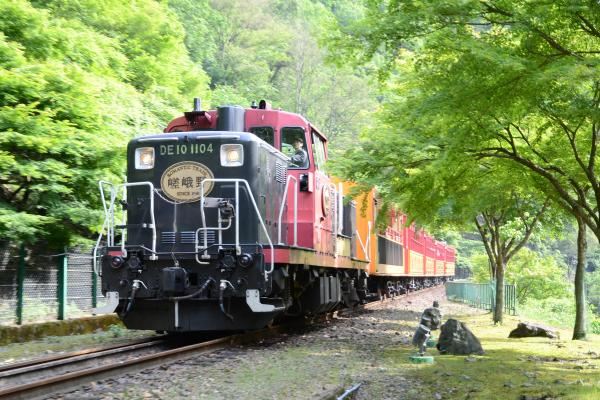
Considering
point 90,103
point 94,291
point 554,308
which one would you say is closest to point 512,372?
point 90,103

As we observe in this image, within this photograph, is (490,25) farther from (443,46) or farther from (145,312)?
(145,312)

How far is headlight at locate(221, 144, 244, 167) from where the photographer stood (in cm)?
984

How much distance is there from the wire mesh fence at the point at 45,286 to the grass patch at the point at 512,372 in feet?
23.5

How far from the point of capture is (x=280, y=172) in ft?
36.8

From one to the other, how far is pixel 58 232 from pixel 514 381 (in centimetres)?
935

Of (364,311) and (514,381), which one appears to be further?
(364,311)

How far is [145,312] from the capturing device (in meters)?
9.70

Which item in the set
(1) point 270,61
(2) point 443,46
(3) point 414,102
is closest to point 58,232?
(3) point 414,102

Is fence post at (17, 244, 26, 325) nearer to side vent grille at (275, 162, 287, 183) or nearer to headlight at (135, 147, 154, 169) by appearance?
headlight at (135, 147, 154, 169)

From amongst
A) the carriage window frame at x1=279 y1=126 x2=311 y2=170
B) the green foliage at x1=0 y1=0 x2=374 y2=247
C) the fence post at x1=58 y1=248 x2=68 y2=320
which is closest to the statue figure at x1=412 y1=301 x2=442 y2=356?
the carriage window frame at x1=279 y1=126 x2=311 y2=170

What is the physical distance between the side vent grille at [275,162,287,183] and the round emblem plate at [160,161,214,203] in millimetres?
1461

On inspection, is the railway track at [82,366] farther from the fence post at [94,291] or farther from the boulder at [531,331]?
the boulder at [531,331]

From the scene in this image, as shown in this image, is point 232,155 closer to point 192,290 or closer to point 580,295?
point 192,290

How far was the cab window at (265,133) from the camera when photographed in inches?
441
